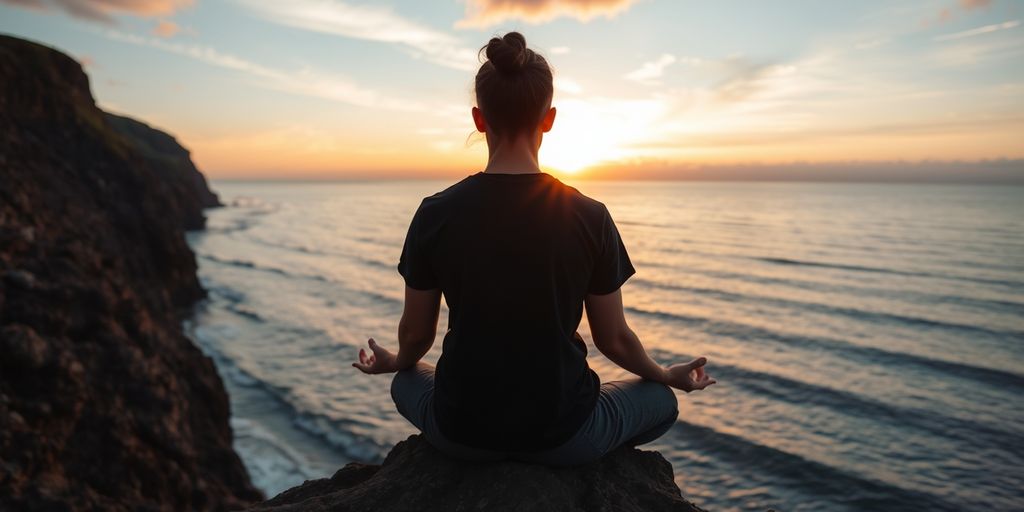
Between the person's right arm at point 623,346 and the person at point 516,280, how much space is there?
0.01 m

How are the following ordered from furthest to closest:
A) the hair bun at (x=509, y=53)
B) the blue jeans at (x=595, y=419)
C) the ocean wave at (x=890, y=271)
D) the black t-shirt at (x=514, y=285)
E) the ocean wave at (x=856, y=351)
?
the ocean wave at (x=890, y=271) < the ocean wave at (x=856, y=351) < the blue jeans at (x=595, y=419) < the black t-shirt at (x=514, y=285) < the hair bun at (x=509, y=53)

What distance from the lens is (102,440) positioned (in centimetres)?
557

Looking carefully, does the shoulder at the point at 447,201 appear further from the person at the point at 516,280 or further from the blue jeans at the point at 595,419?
the blue jeans at the point at 595,419

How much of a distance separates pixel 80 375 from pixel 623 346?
5.86 m

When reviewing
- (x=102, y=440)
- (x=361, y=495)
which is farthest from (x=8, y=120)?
(x=361, y=495)

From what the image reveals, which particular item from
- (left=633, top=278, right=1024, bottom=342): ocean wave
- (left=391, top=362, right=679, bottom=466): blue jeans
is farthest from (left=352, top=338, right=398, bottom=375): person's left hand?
(left=633, top=278, right=1024, bottom=342): ocean wave

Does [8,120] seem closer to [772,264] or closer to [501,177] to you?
[501,177]

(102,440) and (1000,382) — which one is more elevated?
(102,440)

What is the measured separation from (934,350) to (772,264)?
1745 cm

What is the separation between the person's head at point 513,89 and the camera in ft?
7.22

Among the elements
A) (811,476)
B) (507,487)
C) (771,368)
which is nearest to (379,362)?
(507,487)

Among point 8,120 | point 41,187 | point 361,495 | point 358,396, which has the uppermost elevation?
point 8,120

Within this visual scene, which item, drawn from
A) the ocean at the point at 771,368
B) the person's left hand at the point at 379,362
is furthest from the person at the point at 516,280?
the ocean at the point at 771,368

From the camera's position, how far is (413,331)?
287 centimetres
